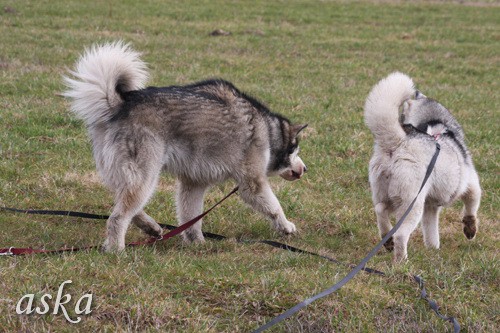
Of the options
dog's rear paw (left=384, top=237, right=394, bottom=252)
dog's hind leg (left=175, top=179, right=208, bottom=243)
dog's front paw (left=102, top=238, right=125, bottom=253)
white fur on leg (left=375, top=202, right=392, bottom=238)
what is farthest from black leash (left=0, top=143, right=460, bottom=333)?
dog's front paw (left=102, top=238, right=125, bottom=253)

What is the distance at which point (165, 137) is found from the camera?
571 cm

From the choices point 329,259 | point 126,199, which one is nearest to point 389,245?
point 329,259

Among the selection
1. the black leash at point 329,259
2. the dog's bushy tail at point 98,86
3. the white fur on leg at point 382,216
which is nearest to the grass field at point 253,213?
the black leash at point 329,259

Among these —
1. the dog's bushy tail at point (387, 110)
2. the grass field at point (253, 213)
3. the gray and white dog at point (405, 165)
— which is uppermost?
the dog's bushy tail at point (387, 110)

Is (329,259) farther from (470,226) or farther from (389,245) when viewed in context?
(470,226)

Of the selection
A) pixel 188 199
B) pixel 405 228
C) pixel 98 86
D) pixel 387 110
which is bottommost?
pixel 188 199

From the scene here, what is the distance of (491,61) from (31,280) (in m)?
16.0

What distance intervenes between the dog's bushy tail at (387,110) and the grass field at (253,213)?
0.95 metres

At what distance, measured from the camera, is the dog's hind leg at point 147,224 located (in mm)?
6132

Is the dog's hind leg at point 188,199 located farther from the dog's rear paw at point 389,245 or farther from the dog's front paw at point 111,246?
the dog's rear paw at point 389,245

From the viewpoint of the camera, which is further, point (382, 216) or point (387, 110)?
point (382, 216)

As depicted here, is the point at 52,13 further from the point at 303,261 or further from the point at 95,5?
the point at 303,261

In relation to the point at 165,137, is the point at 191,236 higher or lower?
→ lower

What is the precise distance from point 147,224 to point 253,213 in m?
1.38
